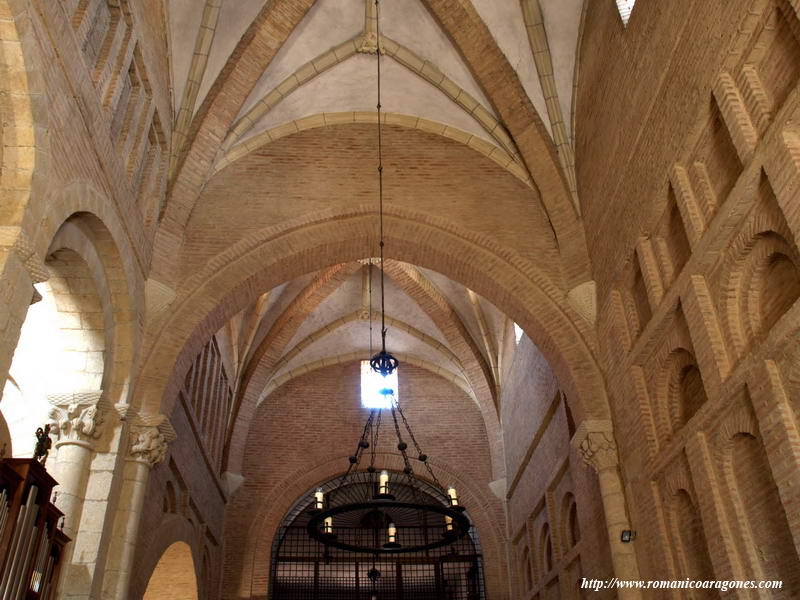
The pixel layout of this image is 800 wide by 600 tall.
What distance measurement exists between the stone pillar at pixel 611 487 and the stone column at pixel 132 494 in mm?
4847

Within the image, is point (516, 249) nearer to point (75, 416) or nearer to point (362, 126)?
point (362, 126)

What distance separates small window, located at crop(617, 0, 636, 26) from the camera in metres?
8.84

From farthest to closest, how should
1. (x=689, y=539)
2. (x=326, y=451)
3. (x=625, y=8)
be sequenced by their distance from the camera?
(x=326, y=451), (x=625, y=8), (x=689, y=539)

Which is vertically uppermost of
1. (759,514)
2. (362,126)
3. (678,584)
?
(362,126)

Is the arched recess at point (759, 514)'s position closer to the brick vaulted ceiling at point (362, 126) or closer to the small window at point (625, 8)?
the brick vaulted ceiling at point (362, 126)

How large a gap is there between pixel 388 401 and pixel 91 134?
1160 centimetres

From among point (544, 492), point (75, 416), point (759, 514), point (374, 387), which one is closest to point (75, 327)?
point (75, 416)

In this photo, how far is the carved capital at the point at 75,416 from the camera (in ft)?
26.0

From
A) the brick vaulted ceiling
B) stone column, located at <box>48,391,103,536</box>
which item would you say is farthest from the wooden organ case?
the brick vaulted ceiling

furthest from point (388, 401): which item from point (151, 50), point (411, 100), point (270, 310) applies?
point (151, 50)

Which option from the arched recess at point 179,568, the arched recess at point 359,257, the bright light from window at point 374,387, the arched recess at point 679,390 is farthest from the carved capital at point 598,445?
the bright light from window at point 374,387

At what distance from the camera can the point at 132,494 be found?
8461 mm

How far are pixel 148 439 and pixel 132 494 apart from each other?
62cm

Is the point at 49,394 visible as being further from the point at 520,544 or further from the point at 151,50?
the point at 520,544
